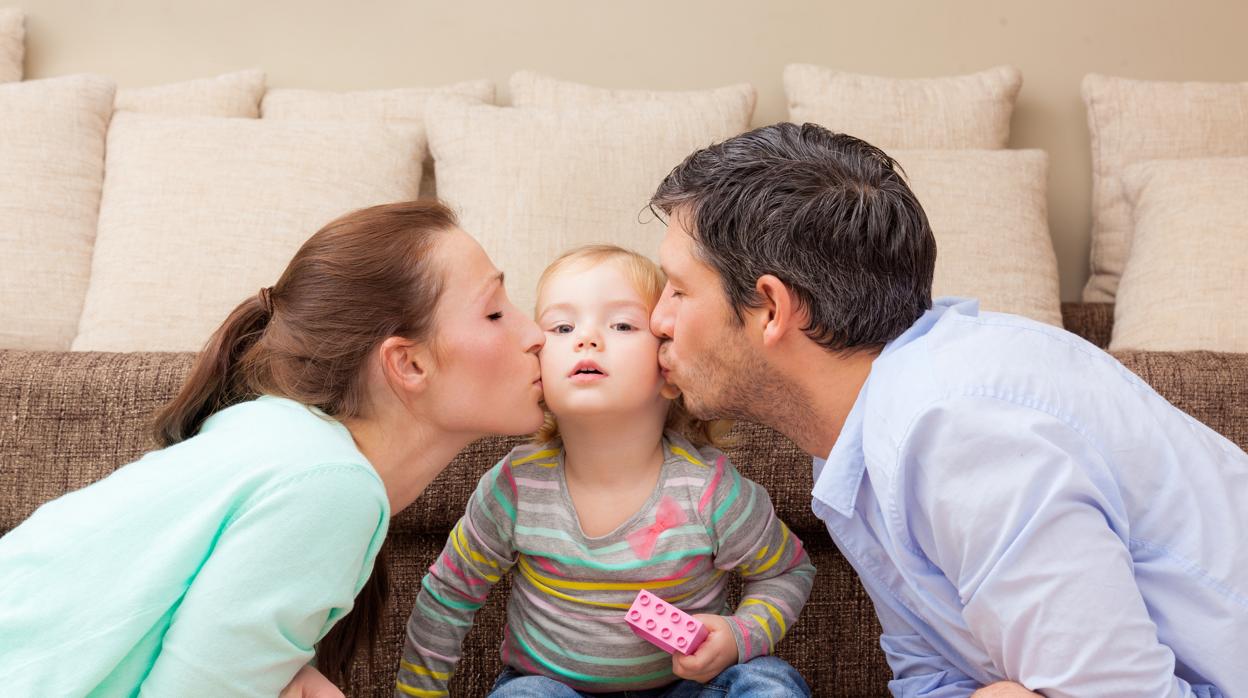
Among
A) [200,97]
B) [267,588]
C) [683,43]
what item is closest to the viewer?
[267,588]

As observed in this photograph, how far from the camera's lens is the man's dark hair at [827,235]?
1.16m

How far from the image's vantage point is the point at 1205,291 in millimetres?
1993

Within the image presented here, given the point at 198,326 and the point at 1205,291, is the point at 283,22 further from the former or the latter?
the point at 1205,291

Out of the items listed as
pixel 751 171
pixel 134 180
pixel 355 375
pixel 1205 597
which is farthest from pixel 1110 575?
pixel 134 180

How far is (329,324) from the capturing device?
1.24m

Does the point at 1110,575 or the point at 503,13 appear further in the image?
the point at 503,13

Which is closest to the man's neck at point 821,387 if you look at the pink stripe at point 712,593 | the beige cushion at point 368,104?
the pink stripe at point 712,593

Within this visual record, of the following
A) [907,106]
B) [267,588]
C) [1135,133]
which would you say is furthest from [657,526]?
[1135,133]

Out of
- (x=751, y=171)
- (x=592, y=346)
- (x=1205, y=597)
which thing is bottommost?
(x=1205, y=597)

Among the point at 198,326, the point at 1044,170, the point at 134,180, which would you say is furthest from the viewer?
the point at 1044,170

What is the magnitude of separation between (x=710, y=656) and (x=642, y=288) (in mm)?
445

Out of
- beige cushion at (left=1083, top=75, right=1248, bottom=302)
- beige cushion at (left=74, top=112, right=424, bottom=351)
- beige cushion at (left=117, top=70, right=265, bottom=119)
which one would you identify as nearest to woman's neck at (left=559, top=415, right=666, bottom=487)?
beige cushion at (left=74, top=112, right=424, bottom=351)

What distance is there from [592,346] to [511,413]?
124 millimetres

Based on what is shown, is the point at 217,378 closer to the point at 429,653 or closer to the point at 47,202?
the point at 429,653
